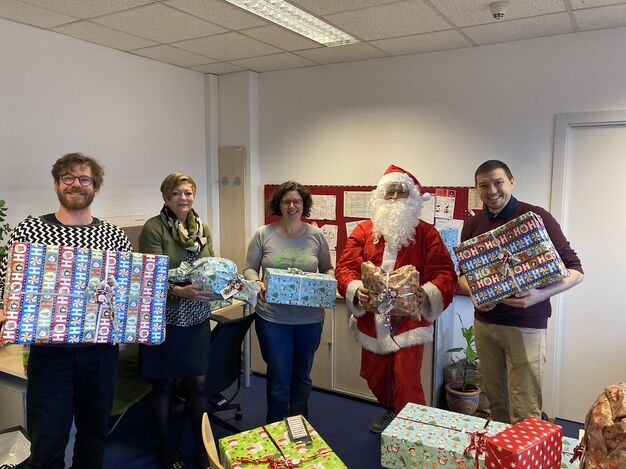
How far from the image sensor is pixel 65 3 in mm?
2582

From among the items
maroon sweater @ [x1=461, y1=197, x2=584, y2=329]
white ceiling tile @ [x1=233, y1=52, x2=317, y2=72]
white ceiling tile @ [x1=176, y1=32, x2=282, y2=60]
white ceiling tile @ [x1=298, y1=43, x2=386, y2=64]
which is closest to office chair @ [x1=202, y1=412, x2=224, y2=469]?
maroon sweater @ [x1=461, y1=197, x2=584, y2=329]

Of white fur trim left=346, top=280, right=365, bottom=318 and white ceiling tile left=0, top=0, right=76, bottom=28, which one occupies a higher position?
white ceiling tile left=0, top=0, right=76, bottom=28

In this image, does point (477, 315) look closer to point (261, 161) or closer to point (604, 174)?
point (604, 174)

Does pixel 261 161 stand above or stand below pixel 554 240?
above

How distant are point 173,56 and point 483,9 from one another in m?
2.24

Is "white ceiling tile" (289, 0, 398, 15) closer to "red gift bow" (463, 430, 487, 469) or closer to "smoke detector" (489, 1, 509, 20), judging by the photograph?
"smoke detector" (489, 1, 509, 20)

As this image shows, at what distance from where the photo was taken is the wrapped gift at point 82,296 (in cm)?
172

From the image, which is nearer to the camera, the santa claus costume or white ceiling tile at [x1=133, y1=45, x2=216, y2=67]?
the santa claus costume

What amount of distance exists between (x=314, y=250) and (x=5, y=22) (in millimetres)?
2260

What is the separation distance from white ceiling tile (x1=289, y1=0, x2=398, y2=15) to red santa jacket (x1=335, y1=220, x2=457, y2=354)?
1188 mm

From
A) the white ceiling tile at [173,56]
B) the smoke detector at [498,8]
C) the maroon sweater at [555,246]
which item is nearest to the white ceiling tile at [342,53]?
the white ceiling tile at [173,56]

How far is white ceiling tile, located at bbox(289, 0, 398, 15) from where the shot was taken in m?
2.53

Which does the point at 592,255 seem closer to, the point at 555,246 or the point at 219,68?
the point at 555,246

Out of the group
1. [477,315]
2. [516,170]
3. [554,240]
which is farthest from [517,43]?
[477,315]
